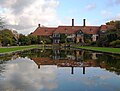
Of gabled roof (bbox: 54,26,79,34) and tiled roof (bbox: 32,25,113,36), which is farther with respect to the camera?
gabled roof (bbox: 54,26,79,34)

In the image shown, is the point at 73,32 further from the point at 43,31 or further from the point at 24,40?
the point at 24,40

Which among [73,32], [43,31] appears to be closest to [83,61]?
[73,32]

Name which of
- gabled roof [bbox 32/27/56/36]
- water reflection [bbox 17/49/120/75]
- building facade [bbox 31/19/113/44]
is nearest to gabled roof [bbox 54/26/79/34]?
building facade [bbox 31/19/113/44]

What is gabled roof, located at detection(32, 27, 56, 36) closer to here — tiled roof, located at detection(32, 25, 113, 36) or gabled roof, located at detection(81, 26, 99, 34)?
tiled roof, located at detection(32, 25, 113, 36)

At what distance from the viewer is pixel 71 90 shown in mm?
9508

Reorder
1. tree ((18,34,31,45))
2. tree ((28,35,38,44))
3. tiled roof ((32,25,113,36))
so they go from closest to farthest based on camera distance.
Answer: tree ((18,34,31,45)) < tree ((28,35,38,44)) < tiled roof ((32,25,113,36))

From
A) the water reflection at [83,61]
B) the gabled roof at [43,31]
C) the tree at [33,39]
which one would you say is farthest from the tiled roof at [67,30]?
the water reflection at [83,61]

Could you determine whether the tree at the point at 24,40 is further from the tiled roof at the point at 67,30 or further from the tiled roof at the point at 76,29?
the tiled roof at the point at 76,29

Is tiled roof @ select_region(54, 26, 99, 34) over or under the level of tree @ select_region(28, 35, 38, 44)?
over

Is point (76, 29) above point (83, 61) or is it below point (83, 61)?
above

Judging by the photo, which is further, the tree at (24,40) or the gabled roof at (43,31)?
the gabled roof at (43,31)

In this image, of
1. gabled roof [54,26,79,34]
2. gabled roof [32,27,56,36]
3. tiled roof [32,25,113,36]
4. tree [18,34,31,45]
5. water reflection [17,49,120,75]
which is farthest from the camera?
gabled roof [32,27,56,36]

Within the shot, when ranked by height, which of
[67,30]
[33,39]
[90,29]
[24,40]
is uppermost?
[90,29]

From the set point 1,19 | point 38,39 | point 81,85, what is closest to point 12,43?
point 38,39
